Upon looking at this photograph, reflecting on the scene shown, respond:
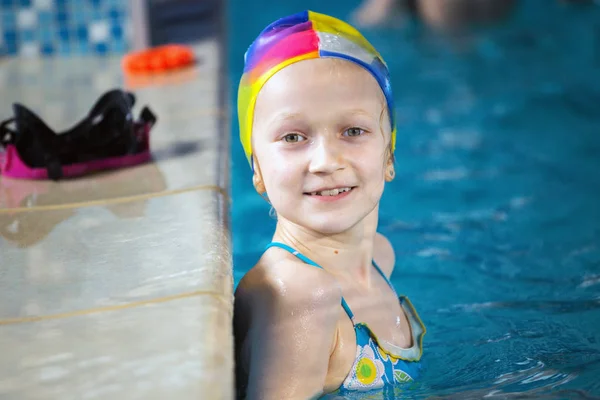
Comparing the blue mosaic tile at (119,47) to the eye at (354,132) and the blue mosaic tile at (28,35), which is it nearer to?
the blue mosaic tile at (28,35)

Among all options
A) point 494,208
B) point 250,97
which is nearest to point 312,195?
point 250,97

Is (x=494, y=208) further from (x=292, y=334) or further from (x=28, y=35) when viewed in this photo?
(x=28, y=35)

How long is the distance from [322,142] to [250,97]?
0.23m

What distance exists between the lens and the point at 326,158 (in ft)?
6.70

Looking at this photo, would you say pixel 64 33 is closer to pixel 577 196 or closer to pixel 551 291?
pixel 577 196

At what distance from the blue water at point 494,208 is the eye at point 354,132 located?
0.68 metres

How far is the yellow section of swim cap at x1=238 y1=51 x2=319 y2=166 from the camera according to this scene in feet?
6.77

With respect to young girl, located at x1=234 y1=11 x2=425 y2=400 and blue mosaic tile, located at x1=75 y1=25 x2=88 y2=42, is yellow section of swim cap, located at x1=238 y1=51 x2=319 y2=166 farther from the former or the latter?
blue mosaic tile, located at x1=75 y1=25 x2=88 y2=42

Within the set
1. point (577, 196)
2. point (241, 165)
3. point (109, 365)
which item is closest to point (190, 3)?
point (241, 165)

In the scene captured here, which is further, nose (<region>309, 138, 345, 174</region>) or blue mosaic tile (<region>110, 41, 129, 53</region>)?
blue mosaic tile (<region>110, 41, 129, 53</region>)

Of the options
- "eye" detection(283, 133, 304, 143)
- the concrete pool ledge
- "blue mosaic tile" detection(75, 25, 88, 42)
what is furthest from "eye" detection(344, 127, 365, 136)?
Result: "blue mosaic tile" detection(75, 25, 88, 42)

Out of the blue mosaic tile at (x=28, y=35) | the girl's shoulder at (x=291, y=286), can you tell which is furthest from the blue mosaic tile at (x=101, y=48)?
the girl's shoulder at (x=291, y=286)

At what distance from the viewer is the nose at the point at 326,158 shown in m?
2.04

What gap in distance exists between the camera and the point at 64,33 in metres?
6.41
